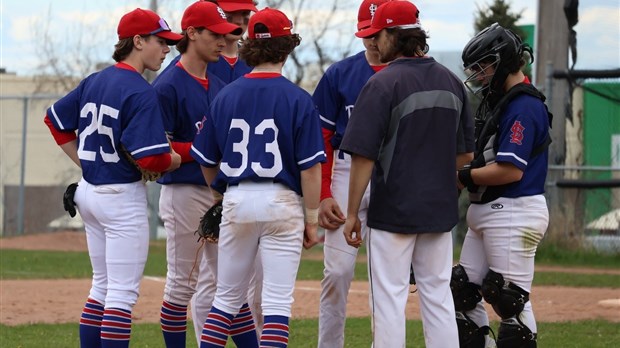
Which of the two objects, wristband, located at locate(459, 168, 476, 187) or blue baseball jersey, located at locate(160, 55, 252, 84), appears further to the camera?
blue baseball jersey, located at locate(160, 55, 252, 84)

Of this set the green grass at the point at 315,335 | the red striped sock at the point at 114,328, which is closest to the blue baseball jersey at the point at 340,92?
the red striped sock at the point at 114,328

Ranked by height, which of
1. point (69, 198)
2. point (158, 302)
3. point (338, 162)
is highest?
point (338, 162)

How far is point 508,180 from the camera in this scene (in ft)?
19.2

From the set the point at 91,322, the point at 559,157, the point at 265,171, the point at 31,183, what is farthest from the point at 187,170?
the point at 31,183

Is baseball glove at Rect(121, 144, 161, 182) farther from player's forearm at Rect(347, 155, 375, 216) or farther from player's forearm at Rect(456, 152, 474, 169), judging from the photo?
player's forearm at Rect(456, 152, 474, 169)

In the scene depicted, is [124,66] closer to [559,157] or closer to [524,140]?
[524,140]

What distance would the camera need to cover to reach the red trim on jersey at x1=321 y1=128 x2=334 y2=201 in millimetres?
6043

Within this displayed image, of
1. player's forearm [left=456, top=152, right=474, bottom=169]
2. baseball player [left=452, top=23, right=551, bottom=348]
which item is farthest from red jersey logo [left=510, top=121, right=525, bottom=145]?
player's forearm [left=456, top=152, right=474, bottom=169]

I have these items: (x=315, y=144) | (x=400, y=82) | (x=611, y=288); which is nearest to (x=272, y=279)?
(x=315, y=144)

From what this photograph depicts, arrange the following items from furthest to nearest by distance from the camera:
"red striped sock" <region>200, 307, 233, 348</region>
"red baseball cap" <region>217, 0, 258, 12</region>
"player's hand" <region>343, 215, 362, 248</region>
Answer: "red baseball cap" <region>217, 0, 258, 12</region> → "red striped sock" <region>200, 307, 233, 348</region> → "player's hand" <region>343, 215, 362, 248</region>

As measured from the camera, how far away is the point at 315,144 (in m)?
5.48

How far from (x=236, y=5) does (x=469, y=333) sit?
2380 millimetres

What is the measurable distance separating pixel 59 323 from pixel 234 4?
12.0ft

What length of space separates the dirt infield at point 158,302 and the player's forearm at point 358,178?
4.17m
